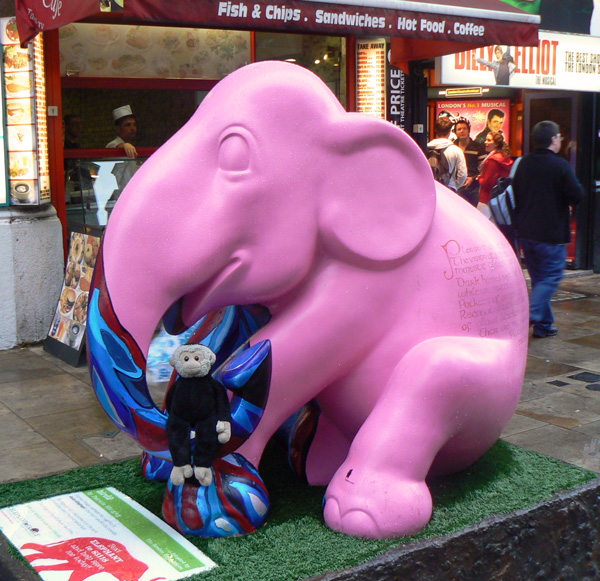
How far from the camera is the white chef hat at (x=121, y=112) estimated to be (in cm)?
733

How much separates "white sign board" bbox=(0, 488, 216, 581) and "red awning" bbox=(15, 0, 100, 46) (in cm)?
313

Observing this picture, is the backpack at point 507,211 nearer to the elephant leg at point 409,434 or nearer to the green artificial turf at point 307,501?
the green artificial turf at point 307,501

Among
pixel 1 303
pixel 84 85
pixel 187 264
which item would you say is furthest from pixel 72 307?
pixel 187 264

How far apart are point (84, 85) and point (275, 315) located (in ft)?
16.4

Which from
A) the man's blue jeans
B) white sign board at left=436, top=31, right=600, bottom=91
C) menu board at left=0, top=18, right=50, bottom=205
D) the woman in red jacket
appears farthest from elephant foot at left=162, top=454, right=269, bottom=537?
the woman in red jacket

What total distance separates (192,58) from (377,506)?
225 inches

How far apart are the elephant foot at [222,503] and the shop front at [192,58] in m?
3.71

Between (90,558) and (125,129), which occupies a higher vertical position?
(125,129)

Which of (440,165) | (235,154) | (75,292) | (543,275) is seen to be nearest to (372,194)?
(235,154)

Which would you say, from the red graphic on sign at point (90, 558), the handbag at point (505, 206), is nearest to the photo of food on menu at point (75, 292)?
the handbag at point (505, 206)

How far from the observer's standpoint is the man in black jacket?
6.79 metres

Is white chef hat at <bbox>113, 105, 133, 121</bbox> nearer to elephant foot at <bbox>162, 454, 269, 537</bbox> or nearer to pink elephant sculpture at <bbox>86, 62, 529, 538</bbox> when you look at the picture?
pink elephant sculpture at <bbox>86, 62, 529, 538</bbox>

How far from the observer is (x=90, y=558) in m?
2.59

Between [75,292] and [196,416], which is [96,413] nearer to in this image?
[75,292]
